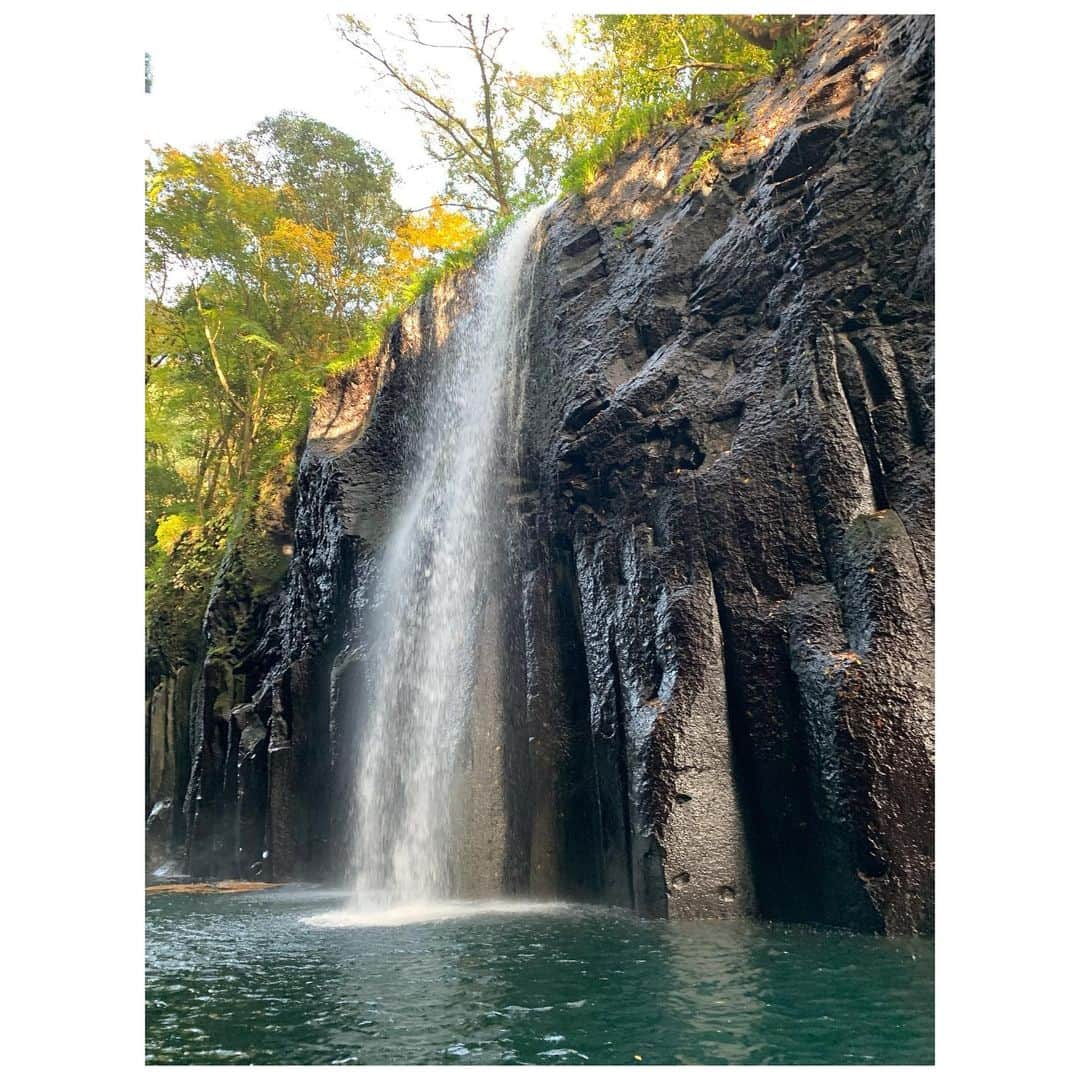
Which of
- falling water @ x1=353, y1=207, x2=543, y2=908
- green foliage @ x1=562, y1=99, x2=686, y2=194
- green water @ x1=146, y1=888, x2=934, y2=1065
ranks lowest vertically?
green water @ x1=146, y1=888, x2=934, y2=1065

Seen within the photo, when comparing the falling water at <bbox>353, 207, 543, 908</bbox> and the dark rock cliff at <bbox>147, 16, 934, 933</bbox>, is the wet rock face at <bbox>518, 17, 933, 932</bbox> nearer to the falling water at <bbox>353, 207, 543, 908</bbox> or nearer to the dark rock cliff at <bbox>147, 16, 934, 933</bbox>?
the dark rock cliff at <bbox>147, 16, 934, 933</bbox>

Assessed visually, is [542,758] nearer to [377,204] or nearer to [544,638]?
[544,638]

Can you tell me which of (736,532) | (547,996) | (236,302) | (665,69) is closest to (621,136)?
(665,69)

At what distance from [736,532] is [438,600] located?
3309 mm

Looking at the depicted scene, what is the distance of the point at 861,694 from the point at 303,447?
9.38m

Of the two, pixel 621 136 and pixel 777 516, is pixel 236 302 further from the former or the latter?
pixel 777 516

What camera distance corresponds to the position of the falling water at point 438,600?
294 inches

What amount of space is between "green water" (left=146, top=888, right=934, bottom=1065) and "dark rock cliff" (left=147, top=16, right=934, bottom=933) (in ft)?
2.27

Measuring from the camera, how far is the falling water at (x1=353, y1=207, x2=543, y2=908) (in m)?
7.46

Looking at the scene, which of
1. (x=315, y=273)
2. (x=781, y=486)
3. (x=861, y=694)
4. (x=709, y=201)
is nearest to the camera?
(x=861, y=694)

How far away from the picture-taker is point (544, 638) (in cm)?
719

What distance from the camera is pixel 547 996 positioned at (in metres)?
3.75

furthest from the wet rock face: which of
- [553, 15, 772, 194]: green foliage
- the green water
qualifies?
[553, 15, 772, 194]: green foliage
